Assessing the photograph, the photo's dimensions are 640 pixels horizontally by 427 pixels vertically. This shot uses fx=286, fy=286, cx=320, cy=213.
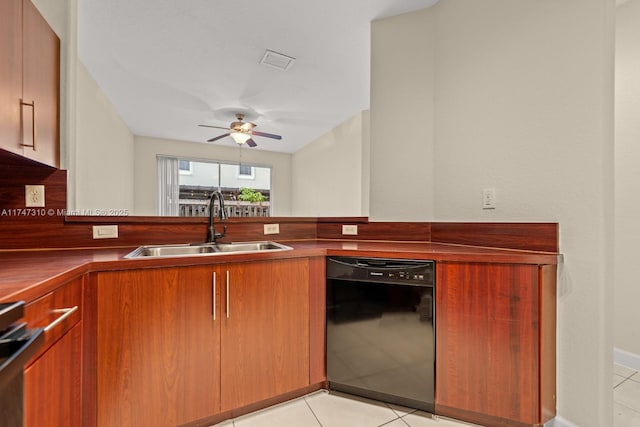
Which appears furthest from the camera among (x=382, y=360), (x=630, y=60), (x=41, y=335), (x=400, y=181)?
(x=400, y=181)

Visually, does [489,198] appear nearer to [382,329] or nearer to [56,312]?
[382,329]

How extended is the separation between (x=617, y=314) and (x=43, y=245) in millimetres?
3525

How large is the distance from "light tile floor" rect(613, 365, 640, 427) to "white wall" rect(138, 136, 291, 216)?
573 cm

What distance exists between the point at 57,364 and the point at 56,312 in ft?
0.59

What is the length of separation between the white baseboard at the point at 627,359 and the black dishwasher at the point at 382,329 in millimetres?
1491

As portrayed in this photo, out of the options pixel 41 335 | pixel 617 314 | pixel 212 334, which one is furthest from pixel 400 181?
pixel 41 335

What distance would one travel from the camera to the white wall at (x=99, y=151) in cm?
285

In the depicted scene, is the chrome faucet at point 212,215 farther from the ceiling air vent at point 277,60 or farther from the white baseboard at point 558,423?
the white baseboard at point 558,423

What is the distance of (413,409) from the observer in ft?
4.97

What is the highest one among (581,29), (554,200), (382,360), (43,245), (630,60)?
(630,60)

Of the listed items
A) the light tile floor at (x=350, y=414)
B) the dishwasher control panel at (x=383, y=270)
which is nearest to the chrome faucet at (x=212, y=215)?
the dishwasher control panel at (x=383, y=270)

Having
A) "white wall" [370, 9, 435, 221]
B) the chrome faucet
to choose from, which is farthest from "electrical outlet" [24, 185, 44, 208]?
"white wall" [370, 9, 435, 221]

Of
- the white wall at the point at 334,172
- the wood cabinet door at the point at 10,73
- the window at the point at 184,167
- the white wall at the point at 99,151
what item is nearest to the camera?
the wood cabinet door at the point at 10,73

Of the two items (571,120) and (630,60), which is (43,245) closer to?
(571,120)
